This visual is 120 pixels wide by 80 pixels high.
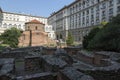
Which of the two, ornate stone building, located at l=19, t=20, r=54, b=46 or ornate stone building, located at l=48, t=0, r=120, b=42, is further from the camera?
ornate stone building, located at l=19, t=20, r=54, b=46

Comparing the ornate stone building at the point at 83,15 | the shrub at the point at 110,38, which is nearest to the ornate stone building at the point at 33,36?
the ornate stone building at the point at 83,15

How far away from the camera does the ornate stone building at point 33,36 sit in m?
45.2

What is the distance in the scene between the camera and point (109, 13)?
43312mm

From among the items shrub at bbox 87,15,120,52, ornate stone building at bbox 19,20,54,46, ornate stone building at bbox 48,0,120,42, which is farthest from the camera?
ornate stone building at bbox 19,20,54,46

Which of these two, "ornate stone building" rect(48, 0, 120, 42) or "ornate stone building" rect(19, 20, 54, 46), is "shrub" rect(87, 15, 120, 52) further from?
"ornate stone building" rect(19, 20, 54, 46)

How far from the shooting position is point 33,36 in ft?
150

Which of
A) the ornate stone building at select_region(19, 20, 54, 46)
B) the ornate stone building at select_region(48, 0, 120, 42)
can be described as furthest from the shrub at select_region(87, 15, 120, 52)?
the ornate stone building at select_region(19, 20, 54, 46)

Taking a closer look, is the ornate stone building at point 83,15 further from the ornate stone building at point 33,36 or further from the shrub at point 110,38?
the shrub at point 110,38

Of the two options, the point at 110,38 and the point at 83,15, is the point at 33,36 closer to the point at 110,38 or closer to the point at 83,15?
the point at 83,15

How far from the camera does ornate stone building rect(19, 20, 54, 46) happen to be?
45194 millimetres

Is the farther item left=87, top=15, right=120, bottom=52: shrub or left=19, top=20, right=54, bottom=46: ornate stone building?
left=19, top=20, right=54, bottom=46: ornate stone building

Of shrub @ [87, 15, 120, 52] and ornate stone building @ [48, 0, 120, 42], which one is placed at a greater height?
ornate stone building @ [48, 0, 120, 42]

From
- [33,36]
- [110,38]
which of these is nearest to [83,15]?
[33,36]

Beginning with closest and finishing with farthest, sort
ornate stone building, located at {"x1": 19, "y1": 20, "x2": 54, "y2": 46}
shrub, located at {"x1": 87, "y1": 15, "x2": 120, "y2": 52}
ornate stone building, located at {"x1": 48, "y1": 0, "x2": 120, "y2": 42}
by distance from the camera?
1. shrub, located at {"x1": 87, "y1": 15, "x2": 120, "y2": 52}
2. ornate stone building, located at {"x1": 48, "y1": 0, "x2": 120, "y2": 42}
3. ornate stone building, located at {"x1": 19, "y1": 20, "x2": 54, "y2": 46}
